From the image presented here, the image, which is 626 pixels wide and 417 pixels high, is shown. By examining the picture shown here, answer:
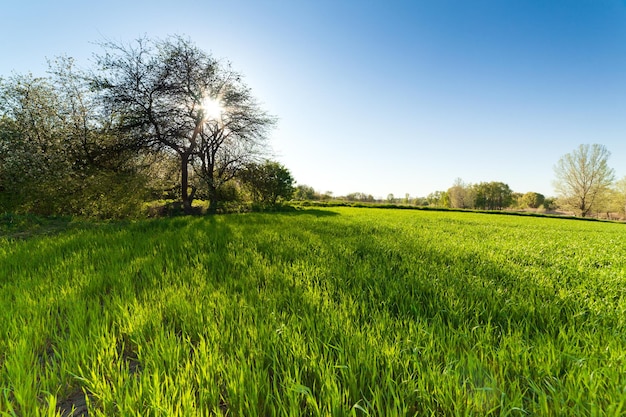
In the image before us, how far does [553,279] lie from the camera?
2877 mm

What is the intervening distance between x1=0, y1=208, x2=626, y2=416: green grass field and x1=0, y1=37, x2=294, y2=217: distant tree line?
983 centimetres

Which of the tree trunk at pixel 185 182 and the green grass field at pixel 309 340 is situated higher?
the tree trunk at pixel 185 182

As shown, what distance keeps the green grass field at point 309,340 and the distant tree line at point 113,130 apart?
9.83m

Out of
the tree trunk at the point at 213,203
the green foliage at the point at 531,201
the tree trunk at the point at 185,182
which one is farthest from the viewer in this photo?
the green foliage at the point at 531,201

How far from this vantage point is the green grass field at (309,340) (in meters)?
1.05

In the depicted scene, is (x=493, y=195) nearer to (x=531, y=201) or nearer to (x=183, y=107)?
(x=531, y=201)

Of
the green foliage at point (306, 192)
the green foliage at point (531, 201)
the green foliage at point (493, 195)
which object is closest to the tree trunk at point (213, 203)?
the green foliage at point (306, 192)

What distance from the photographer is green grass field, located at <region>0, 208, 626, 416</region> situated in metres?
1.05

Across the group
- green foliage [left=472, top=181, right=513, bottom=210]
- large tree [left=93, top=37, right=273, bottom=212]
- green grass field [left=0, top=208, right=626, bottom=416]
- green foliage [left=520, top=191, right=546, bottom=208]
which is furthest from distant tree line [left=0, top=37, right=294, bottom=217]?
green foliage [left=520, top=191, right=546, bottom=208]

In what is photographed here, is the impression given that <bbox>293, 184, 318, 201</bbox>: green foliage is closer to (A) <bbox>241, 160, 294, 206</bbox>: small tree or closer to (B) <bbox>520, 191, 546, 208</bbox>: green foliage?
(A) <bbox>241, 160, 294, 206</bbox>: small tree

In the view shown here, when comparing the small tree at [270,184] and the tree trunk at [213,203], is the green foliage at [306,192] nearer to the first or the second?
the small tree at [270,184]

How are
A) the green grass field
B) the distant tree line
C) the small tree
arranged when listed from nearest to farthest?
the green grass field → the distant tree line → the small tree

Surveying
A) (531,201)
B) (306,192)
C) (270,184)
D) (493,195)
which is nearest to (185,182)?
(270,184)

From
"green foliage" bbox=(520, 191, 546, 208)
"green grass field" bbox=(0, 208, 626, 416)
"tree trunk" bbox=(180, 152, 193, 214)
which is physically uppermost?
"green foliage" bbox=(520, 191, 546, 208)
